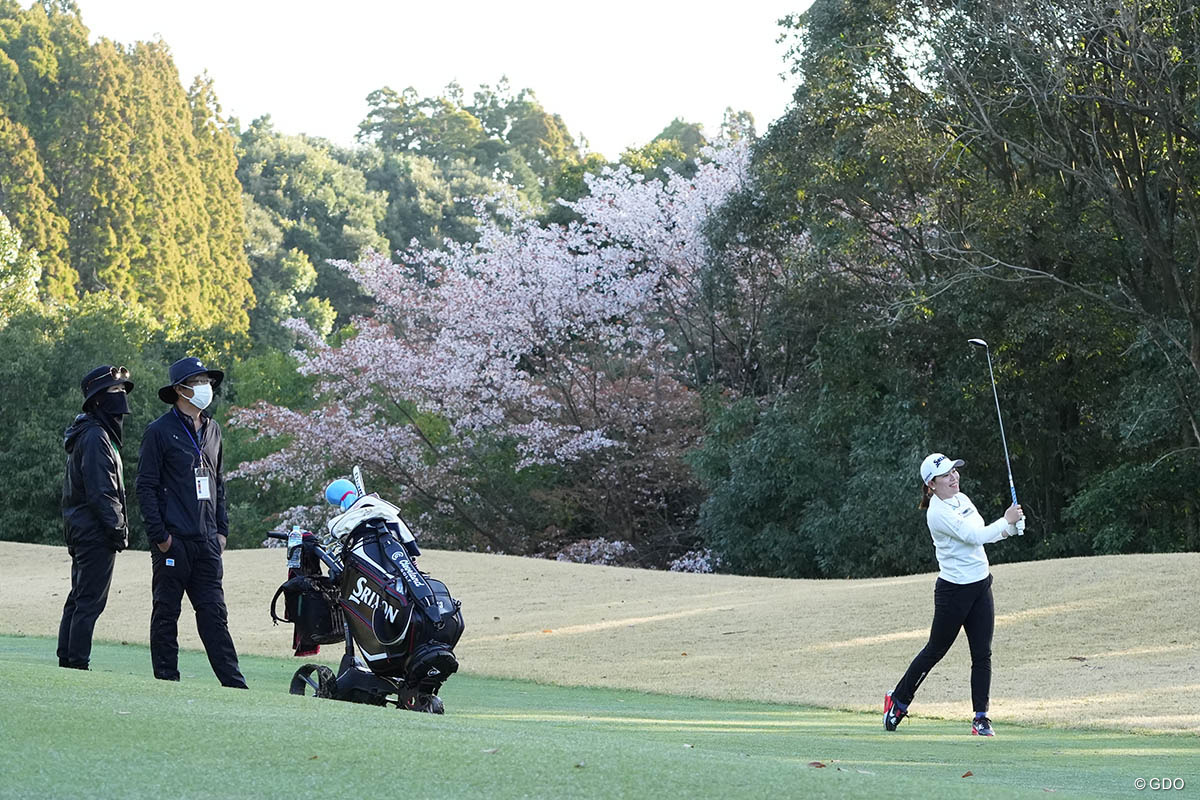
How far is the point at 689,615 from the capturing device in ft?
58.1

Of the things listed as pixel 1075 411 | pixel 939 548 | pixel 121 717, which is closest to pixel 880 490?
pixel 1075 411

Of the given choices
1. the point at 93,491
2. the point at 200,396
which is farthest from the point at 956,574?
the point at 93,491

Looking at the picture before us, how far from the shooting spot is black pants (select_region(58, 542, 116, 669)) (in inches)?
345

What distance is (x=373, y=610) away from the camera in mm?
8125

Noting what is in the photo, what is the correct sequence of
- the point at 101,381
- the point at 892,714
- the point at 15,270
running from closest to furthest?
the point at 101,381 < the point at 892,714 < the point at 15,270

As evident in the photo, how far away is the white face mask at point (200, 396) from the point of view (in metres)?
8.56

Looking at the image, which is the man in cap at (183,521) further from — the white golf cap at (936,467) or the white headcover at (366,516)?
the white golf cap at (936,467)

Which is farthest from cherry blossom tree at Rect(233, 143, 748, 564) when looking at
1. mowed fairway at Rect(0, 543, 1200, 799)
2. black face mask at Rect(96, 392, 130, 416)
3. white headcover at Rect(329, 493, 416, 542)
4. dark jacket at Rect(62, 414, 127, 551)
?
white headcover at Rect(329, 493, 416, 542)

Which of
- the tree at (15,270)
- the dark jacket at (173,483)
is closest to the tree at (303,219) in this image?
the tree at (15,270)

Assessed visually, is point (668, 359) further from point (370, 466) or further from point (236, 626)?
point (236, 626)

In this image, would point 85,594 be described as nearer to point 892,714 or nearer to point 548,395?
point 892,714

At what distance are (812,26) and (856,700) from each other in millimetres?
14703

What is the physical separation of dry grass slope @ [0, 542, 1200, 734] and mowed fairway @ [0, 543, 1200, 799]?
5 cm

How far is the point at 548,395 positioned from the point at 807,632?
41.8 ft
